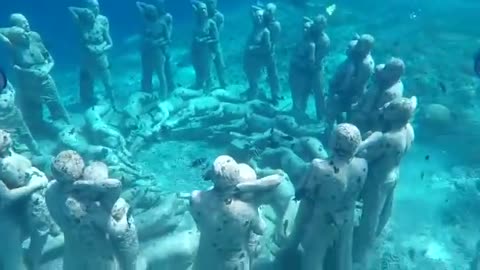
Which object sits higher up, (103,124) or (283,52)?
(103,124)

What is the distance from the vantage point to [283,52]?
74.3ft

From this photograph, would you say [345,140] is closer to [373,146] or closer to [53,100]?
[373,146]

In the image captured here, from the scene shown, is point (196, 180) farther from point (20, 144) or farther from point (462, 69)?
point (462, 69)

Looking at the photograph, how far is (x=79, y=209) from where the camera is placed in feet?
22.3

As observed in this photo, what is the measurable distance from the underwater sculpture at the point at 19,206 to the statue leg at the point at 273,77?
9030 mm

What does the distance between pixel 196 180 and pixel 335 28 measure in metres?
15.9

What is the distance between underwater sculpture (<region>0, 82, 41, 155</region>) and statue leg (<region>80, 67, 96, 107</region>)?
364 cm

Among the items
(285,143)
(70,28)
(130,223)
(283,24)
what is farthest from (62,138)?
(70,28)

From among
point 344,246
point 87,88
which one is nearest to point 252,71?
point 87,88

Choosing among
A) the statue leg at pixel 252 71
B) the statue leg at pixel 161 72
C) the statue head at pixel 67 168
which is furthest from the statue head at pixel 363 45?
the statue head at pixel 67 168

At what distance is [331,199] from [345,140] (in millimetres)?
837

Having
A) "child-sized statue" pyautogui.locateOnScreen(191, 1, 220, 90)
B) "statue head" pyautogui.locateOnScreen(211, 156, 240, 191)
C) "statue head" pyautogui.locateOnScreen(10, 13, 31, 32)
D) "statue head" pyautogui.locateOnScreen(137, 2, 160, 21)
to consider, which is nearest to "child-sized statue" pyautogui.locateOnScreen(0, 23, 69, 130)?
"statue head" pyautogui.locateOnScreen(10, 13, 31, 32)

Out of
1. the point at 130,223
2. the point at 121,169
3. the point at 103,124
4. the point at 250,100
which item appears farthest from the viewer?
the point at 250,100

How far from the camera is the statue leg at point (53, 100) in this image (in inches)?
521
